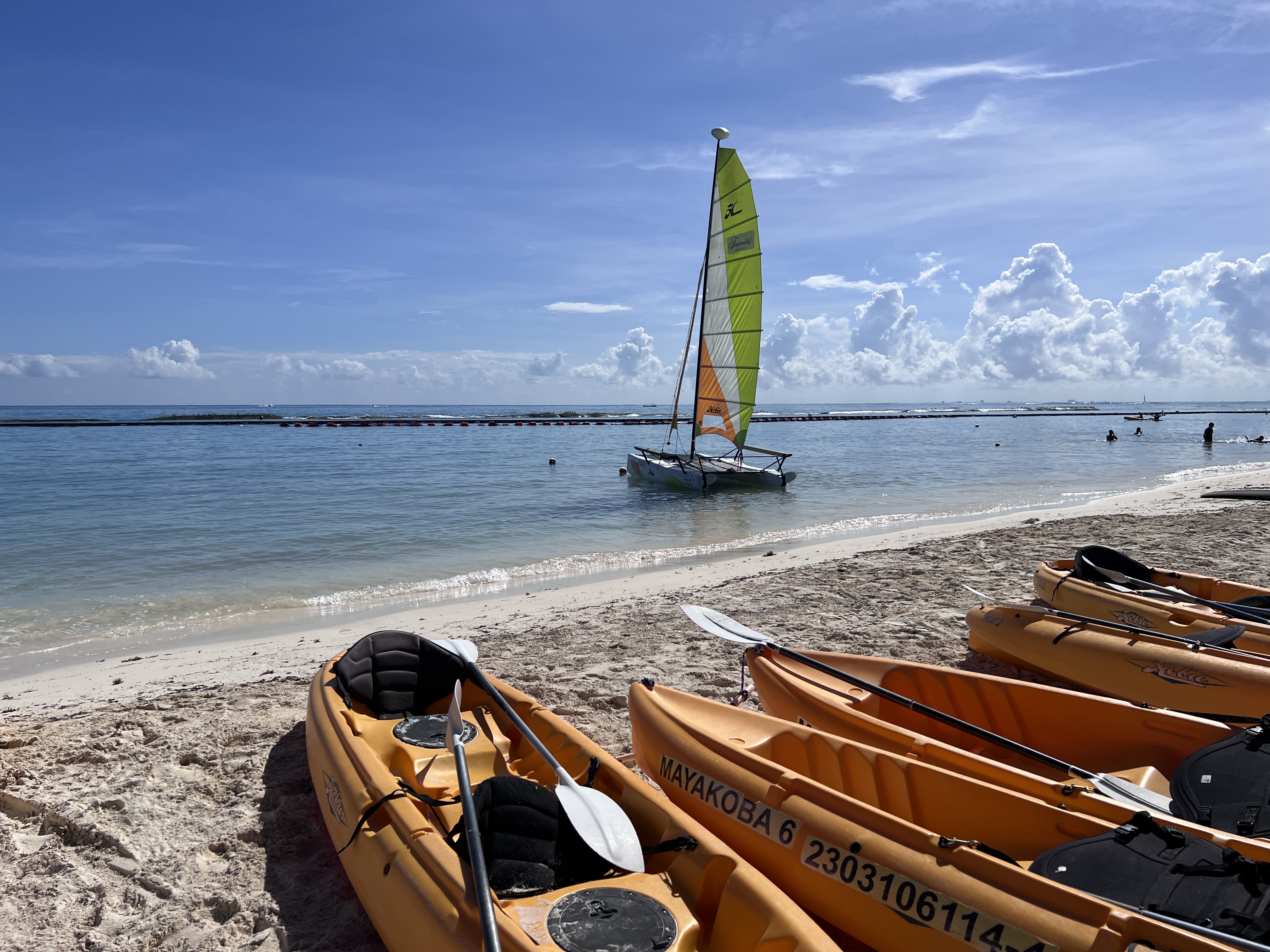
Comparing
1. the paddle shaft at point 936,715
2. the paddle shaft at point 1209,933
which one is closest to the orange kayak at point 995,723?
the paddle shaft at point 936,715

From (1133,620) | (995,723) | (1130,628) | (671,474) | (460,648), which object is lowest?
(995,723)

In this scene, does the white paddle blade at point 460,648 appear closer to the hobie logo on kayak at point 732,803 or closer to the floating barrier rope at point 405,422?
the hobie logo on kayak at point 732,803

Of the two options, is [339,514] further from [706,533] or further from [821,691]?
[821,691]

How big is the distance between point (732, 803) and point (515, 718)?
119 centimetres

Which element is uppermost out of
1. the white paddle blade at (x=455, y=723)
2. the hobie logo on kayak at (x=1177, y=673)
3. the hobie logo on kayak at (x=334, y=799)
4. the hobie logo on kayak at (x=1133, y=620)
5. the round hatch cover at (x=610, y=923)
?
the white paddle blade at (x=455, y=723)

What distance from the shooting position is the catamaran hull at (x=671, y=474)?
20.7 metres

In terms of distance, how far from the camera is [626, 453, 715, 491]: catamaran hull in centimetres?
2072

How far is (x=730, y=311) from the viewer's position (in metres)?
19.6

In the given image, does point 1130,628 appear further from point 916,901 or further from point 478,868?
point 478,868

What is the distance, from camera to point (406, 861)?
2.87 metres

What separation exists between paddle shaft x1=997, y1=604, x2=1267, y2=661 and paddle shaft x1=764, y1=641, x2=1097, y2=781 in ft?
5.50

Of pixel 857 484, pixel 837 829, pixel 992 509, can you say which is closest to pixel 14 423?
pixel 857 484

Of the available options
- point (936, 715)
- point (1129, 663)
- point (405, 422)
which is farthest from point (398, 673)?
point (405, 422)

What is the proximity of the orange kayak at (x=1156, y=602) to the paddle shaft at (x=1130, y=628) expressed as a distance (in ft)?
0.23
